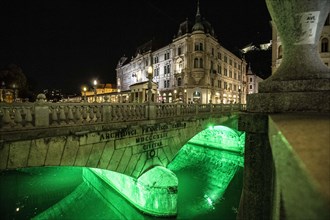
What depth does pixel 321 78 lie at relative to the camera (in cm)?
330

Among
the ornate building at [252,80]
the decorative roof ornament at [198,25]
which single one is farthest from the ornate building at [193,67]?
the ornate building at [252,80]

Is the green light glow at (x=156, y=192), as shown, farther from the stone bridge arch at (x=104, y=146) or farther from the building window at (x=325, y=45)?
the building window at (x=325, y=45)

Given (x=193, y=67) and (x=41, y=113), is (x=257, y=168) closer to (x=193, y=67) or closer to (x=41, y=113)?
(x=41, y=113)

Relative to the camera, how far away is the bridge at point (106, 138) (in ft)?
19.6

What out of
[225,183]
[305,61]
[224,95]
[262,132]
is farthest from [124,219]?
[224,95]

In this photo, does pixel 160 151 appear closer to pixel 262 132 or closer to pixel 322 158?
pixel 262 132

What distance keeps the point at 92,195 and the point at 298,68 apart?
14.9 m

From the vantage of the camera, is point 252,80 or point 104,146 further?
point 252,80

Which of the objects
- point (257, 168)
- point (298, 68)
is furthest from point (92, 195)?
point (298, 68)

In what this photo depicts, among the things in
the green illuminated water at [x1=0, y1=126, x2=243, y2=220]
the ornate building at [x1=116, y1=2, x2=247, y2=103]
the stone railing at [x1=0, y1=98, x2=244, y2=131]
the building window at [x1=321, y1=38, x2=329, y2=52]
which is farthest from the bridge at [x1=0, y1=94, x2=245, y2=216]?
the building window at [x1=321, y1=38, x2=329, y2=52]

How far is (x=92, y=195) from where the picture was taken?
1455cm

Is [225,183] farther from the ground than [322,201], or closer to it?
closer to it

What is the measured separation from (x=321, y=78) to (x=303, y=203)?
267 cm

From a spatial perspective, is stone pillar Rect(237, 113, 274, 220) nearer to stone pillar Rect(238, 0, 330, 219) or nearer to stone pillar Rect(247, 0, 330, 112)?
stone pillar Rect(238, 0, 330, 219)
